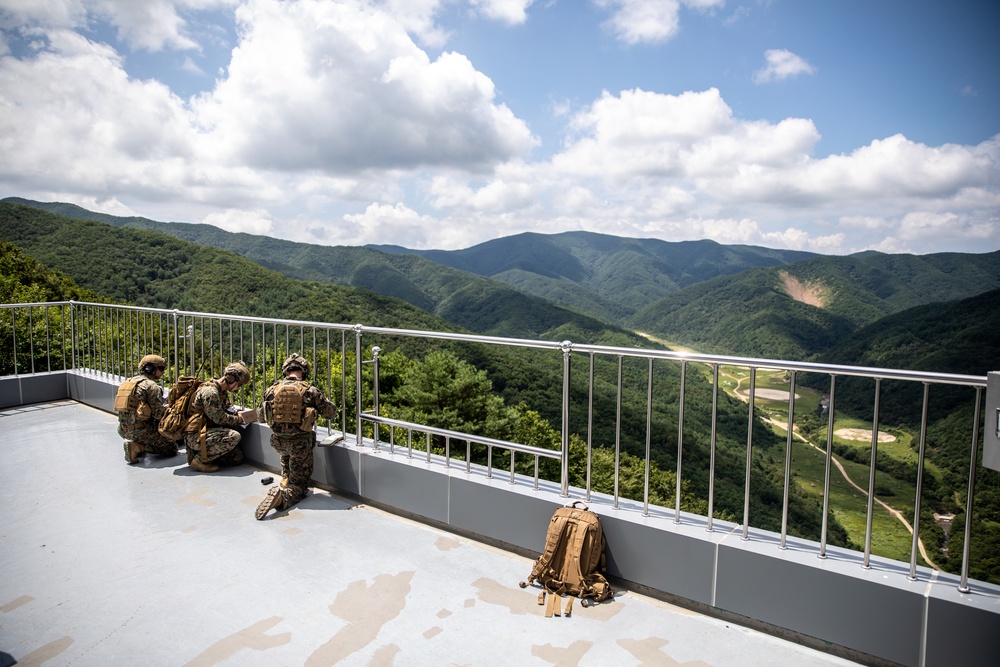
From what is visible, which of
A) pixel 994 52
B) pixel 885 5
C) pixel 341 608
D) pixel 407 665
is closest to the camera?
pixel 407 665

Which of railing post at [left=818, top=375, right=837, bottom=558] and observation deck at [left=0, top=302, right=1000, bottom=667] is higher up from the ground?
railing post at [left=818, top=375, right=837, bottom=558]

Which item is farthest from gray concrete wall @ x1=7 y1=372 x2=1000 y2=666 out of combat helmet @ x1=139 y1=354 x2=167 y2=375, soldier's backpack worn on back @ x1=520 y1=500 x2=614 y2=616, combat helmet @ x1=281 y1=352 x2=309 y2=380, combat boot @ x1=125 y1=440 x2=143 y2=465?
combat helmet @ x1=139 y1=354 x2=167 y2=375

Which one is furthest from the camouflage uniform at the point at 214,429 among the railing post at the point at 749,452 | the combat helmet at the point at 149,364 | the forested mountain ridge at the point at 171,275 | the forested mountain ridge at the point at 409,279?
the forested mountain ridge at the point at 409,279

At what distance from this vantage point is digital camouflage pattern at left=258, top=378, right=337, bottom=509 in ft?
12.2

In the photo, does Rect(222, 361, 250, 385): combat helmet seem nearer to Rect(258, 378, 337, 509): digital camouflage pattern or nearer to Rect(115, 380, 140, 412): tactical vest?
Rect(258, 378, 337, 509): digital camouflage pattern

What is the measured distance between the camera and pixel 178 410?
4422mm

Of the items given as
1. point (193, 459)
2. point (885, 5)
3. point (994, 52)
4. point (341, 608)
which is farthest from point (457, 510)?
point (994, 52)

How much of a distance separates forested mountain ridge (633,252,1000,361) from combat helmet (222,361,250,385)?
87030 mm

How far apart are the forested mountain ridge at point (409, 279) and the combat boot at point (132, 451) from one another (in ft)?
Answer: 246

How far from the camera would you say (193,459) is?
438cm

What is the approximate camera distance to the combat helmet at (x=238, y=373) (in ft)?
14.1

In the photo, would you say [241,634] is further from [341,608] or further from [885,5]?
[885,5]

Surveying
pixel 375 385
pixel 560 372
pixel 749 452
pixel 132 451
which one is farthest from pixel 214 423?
pixel 749 452

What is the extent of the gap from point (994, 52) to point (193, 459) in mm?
65864
